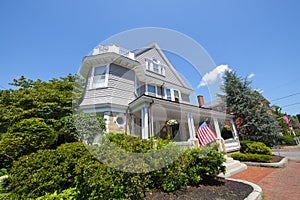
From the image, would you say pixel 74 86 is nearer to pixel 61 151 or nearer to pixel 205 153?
pixel 61 151

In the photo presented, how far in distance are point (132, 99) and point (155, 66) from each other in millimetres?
5173

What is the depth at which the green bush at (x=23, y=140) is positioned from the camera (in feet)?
15.1

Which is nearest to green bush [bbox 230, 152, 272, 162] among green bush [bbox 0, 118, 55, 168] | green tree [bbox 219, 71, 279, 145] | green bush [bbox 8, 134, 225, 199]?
green tree [bbox 219, 71, 279, 145]

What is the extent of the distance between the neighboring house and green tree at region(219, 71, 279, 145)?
1820 millimetres

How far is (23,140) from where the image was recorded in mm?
4750

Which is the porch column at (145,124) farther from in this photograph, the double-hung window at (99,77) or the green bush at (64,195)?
the green bush at (64,195)

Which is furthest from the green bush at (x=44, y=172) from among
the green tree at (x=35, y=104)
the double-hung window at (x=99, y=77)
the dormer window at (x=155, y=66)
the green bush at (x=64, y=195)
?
the dormer window at (x=155, y=66)

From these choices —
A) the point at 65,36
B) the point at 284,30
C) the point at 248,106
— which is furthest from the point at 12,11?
the point at 248,106

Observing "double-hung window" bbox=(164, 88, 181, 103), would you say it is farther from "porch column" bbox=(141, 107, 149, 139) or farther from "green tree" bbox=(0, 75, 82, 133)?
"green tree" bbox=(0, 75, 82, 133)

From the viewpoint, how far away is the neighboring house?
325 inches

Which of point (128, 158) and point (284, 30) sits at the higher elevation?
point (284, 30)

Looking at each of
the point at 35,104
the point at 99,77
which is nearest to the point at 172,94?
the point at 99,77

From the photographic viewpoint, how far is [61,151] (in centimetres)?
377

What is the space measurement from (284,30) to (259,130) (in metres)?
8.43
